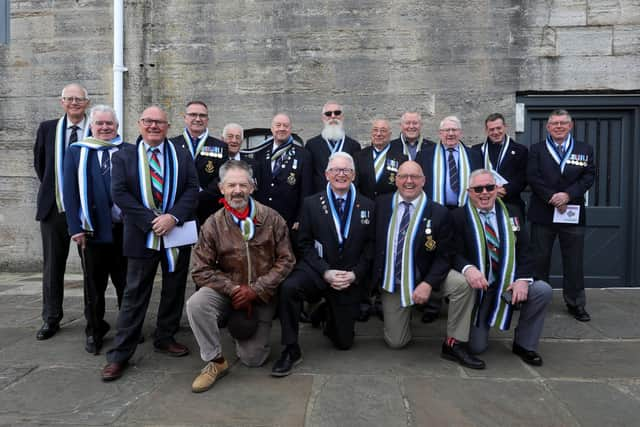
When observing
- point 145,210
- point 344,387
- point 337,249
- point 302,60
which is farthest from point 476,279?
point 302,60

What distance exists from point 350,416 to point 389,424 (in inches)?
9.0

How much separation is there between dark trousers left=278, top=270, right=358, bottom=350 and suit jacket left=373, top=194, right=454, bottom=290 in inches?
15.5

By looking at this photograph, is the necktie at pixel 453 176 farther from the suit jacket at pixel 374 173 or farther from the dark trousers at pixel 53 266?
the dark trousers at pixel 53 266

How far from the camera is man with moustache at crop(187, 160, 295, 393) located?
3279mm

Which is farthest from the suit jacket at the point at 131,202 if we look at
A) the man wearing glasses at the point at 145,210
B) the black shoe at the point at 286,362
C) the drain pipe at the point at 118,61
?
the drain pipe at the point at 118,61

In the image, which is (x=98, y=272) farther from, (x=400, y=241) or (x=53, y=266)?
(x=400, y=241)

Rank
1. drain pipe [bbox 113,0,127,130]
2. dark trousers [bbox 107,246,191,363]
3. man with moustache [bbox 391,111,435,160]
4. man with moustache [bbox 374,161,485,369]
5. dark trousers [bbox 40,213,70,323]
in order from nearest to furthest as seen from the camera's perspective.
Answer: dark trousers [bbox 107,246,191,363], man with moustache [bbox 374,161,485,369], dark trousers [bbox 40,213,70,323], man with moustache [bbox 391,111,435,160], drain pipe [bbox 113,0,127,130]

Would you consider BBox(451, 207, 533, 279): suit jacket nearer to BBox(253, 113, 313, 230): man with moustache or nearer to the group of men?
the group of men

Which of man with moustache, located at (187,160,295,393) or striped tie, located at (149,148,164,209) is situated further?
striped tie, located at (149,148,164,209)

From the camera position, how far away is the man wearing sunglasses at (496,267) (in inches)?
141

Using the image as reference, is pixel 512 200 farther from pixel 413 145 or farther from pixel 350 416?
pixel 350 416

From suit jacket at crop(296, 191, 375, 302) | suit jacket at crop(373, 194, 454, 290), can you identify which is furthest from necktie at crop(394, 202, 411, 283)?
suit jacket at crop(296, 191, 375, 302)

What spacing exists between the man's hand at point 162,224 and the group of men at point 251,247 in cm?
2

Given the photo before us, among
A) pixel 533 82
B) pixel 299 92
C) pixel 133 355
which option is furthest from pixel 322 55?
pixel 133 355
